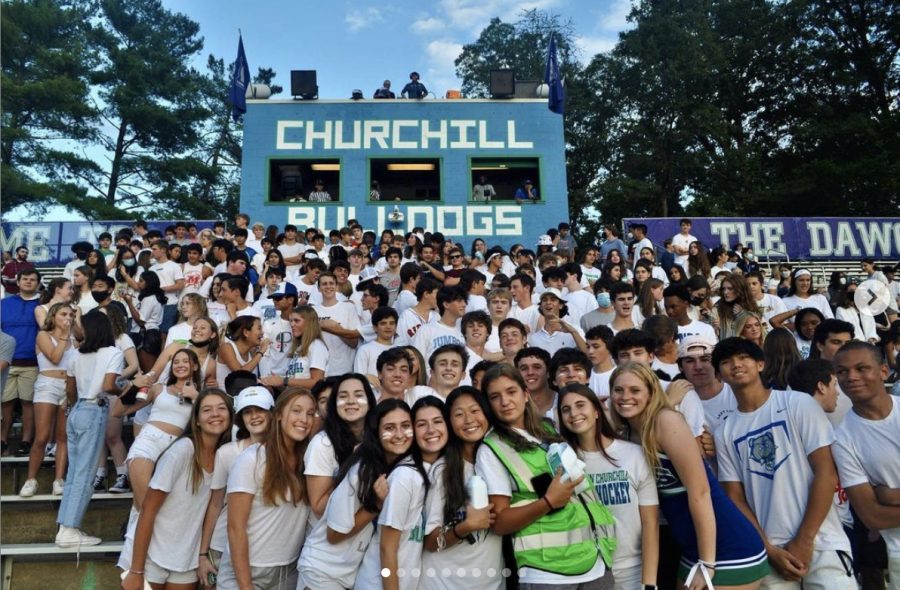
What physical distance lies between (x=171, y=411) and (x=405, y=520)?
2197 mm

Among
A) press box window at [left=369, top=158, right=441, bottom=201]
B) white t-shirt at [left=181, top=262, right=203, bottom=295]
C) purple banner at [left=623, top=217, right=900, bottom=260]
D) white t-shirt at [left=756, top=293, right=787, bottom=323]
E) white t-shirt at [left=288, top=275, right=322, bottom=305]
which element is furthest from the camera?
press box window at [left=369, top=158, right=441, bottom=201]

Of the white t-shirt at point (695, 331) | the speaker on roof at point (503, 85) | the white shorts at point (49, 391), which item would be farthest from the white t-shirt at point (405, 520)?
the speaker on roof at point (503, 85)

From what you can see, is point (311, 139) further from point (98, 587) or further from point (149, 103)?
point (149, 103)

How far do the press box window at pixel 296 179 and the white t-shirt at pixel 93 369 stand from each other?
12.8m

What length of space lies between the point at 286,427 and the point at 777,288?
10.8m

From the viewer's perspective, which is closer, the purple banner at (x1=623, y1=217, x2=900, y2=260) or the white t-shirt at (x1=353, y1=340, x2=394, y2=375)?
the white t-shirt at (x1=353, y1=340, x2=394, y2=375)

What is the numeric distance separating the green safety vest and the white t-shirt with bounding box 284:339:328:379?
2.92m

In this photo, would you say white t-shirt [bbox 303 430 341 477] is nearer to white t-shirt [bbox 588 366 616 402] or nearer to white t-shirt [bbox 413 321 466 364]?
white t-shirt [bbox 588 366 616 402]

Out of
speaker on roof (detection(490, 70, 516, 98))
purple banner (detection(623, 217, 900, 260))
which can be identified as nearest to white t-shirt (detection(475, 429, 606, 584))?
purple banner (detection(623, 217, 900, 260))

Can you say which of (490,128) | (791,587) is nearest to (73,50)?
(490,128)

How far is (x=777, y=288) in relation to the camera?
1209 cm

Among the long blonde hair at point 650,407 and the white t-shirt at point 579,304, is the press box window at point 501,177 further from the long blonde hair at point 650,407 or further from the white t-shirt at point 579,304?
the long blonde hair at point 650,407

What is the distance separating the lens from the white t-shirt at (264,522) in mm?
3754

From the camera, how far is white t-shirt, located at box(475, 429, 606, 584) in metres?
3.22
